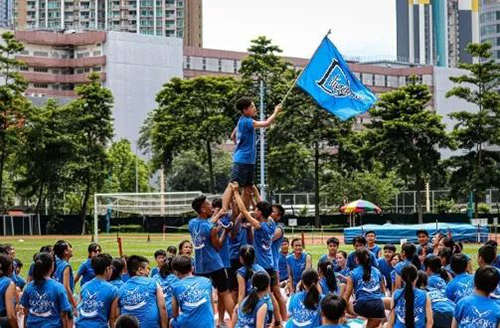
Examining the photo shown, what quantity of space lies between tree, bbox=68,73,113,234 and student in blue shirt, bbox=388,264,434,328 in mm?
60566

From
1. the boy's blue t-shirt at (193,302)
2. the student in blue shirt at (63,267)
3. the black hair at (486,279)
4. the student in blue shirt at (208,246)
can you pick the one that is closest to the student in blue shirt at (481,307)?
the black hair at (486,279)

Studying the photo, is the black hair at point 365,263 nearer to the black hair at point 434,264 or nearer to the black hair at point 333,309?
the black hair at point 434,264

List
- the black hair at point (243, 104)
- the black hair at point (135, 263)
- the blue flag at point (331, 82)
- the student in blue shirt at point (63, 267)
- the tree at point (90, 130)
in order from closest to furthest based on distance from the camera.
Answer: the black hair at point (135, 263) → the black hair at point (243, 104) → the student in blue shirt at point (63, 267) → the blue flag at point (331, 82) → the tree at point (90, 130)

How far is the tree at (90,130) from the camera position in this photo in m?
71.1

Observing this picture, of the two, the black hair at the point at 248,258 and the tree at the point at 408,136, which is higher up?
the tree at the point at 408,136

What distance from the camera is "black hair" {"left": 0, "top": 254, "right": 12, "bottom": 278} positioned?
12.6 meters

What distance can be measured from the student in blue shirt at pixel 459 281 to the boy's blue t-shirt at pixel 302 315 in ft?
7.43

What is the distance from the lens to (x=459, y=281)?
12.3 meters

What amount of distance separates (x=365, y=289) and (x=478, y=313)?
4.77 m

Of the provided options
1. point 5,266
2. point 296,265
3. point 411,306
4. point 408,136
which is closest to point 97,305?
point 5,266

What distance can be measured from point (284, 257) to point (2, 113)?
48660 millimetres

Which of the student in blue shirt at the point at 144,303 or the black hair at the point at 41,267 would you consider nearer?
the student in blue shirt at the point at 144,303

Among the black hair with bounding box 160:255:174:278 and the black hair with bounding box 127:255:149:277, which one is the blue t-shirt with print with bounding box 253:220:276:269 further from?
the black hair with bounding box 127:255:149:277

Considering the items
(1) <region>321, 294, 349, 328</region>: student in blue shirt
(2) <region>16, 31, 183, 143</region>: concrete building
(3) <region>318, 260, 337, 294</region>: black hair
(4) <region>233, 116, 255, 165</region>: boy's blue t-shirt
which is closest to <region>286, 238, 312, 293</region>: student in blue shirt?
(4) <region>233, 116, 255, 165</region>: boy's blue t-shirt
